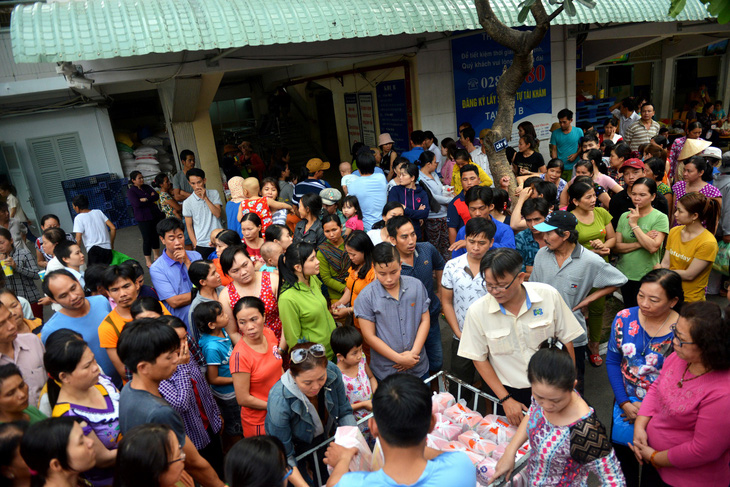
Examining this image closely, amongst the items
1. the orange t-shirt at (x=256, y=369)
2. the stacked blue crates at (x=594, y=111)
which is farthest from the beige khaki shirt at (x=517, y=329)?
the stacked blue crates at (x=594, y=111)

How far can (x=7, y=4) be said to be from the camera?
975cm

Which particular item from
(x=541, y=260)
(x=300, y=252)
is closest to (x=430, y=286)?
(x=541, y=260)

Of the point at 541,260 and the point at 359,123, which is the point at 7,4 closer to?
the point at 359,123

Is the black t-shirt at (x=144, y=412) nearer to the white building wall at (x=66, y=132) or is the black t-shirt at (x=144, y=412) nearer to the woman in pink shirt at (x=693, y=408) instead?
the woman in pink shirt at (x=693, y=408)

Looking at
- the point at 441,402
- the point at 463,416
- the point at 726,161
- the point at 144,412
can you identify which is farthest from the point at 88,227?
the point at 726,161

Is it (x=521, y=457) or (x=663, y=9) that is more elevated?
(x=663, y=9)

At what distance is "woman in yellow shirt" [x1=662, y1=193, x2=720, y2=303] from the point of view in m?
3.82

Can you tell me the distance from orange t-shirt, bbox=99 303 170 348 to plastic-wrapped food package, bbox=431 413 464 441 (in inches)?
85.0

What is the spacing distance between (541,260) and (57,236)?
15.1ft

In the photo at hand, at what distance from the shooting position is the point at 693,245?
3908 millimetres

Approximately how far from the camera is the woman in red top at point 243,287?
3691mm

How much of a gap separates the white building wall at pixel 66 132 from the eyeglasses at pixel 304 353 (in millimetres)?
10668

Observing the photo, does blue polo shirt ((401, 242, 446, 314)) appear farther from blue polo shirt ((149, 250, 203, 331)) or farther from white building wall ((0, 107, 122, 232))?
white building wall ((0, 107, 122, 232))

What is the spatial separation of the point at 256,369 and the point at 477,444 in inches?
53.4
